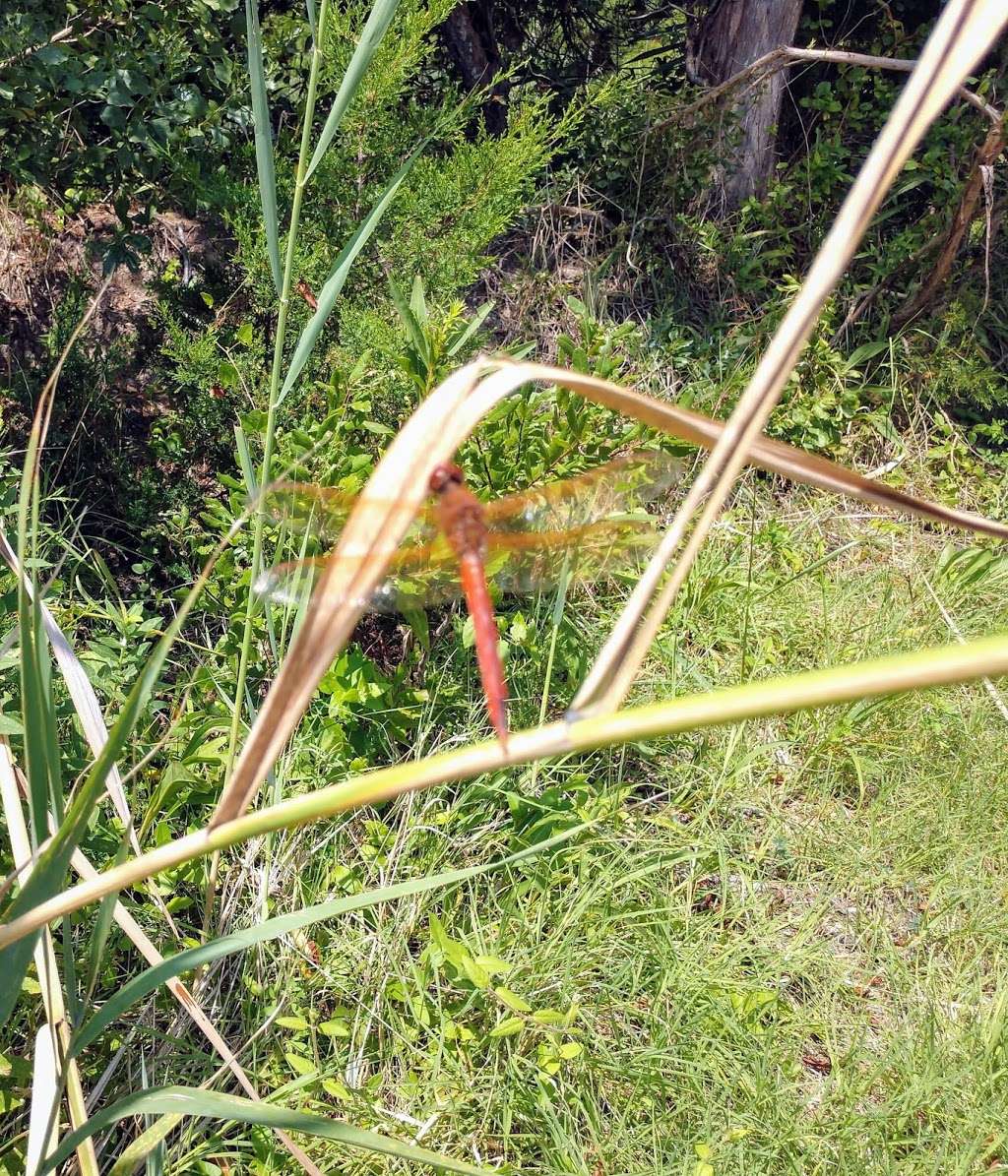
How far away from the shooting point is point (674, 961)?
1553mm

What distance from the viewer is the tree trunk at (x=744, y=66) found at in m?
2.99

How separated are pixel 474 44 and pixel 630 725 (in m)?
3.33

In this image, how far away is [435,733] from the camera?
189cm

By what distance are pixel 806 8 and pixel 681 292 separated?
3.61 ft

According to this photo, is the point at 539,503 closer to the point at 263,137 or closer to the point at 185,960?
the point at 263,137

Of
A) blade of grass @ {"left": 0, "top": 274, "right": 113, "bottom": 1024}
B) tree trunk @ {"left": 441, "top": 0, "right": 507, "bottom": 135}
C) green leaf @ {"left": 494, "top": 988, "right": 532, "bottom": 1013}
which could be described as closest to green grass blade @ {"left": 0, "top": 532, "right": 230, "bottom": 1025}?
blade of grass @ {"left": 0, "top": 274, "right": 113, "bottom": 1024}

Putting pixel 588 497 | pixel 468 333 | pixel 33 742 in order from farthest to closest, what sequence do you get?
pixel 468 333, pixel 588 497, pixel 33 742

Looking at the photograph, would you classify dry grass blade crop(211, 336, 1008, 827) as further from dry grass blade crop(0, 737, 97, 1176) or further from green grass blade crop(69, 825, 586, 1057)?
dry grass blade crop(0, 737, 97, 1176)

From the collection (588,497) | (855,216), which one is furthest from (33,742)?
(588,497)

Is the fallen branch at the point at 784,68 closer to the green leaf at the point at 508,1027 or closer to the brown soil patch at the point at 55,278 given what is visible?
the brown soil patch at the point at 55,278

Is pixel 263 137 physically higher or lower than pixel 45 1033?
higher

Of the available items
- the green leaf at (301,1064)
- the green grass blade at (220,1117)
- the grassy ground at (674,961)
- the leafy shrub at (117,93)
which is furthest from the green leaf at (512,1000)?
the leafy shrub at (117,93)

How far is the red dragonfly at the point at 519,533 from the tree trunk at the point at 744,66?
6.55 ft

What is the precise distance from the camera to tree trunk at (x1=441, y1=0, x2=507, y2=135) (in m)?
3.04
